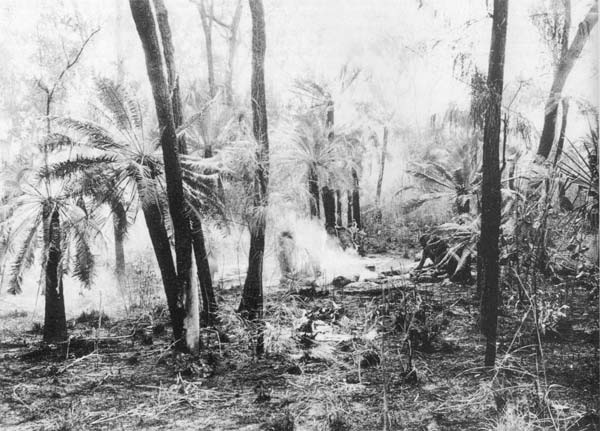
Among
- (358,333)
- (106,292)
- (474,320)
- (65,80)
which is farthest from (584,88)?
(106,292)

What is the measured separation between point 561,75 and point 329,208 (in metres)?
11.1

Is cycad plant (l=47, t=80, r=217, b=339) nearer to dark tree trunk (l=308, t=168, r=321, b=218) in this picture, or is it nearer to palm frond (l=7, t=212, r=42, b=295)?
palm frond (l=7, t=212, r=42, b=295)

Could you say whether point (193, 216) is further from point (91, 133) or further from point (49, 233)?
point (49, 233)

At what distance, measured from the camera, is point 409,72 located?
11664 millimetres

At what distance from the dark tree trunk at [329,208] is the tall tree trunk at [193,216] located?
26.2 ft

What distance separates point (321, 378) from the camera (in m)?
6.66

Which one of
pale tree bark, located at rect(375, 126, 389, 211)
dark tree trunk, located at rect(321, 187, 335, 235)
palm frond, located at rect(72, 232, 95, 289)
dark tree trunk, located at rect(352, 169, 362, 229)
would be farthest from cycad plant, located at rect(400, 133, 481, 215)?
palm frond, located at rect(72, 232, 95, 289)

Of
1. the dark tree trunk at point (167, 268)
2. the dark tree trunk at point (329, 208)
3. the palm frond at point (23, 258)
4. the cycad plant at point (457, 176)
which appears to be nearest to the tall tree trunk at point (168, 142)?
the dark tree trunk at point (167, 268)

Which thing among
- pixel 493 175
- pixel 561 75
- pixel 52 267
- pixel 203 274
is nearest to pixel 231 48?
pixel 203 274

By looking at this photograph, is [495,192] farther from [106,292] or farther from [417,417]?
[106,292]

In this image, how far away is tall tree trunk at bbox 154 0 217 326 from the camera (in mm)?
9171

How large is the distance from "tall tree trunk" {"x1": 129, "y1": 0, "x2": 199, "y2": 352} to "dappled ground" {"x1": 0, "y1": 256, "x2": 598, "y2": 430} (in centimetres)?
121

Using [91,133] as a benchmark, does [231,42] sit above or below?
above

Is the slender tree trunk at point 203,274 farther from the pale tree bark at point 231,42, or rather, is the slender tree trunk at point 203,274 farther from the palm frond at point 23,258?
the pale tree bark at point 231,42
